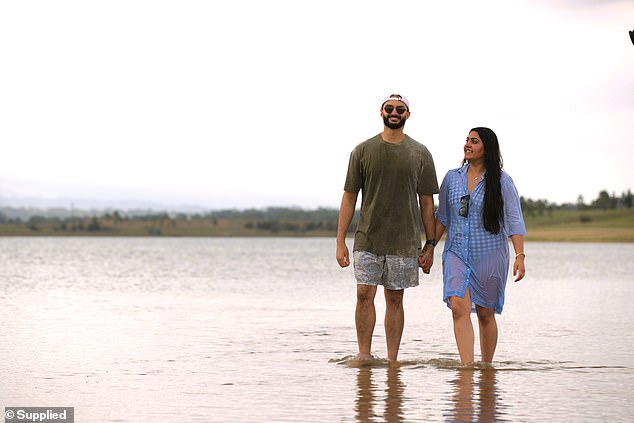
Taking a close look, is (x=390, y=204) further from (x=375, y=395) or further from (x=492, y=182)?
(x=375, y=395)

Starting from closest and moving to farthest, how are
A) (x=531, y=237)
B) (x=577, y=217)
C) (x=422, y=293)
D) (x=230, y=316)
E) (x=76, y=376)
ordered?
1. (x=76, y=376)
2. (x=230, y=316)
3. (x=422, y=293)
4. (x=531, y=237)
5. (x=577, y=217)

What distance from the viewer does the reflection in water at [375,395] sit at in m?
7.04

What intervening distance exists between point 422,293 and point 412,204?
48.0ft

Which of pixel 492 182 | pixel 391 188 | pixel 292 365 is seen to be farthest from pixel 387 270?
pixel 292 365

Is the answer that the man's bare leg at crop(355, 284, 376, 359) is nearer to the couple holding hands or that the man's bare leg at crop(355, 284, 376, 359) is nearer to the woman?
the couple holding hands

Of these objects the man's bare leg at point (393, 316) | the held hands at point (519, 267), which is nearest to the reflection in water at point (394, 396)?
the man's bare leg at point (393, 316)

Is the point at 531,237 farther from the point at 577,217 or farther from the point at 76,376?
the point at 76,376

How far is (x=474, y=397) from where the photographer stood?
7.90 meters

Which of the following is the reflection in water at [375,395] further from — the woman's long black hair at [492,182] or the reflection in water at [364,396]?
the woman's long black hair at [492,182]

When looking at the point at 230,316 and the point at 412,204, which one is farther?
the point at 230,316

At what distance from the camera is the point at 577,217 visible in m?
151

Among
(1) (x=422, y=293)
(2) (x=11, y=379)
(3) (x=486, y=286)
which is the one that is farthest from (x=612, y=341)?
(1) (x=422, y=293)

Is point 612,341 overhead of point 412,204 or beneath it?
beneath

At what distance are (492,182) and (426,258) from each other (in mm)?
930
